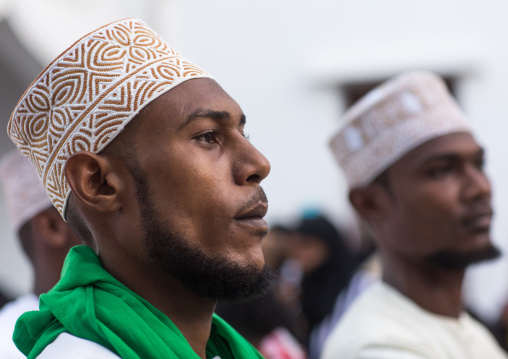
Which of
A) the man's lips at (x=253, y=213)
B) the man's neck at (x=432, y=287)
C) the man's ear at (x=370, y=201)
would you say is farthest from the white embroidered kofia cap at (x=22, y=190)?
the man's lips at (x=253, y=213)

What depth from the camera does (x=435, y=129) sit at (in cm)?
398

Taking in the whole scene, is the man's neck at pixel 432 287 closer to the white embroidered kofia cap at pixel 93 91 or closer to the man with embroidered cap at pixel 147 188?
the man with embroidered cap at pixel 147 188

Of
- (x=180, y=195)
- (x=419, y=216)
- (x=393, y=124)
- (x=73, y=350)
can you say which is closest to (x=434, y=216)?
(x=419, y=216)

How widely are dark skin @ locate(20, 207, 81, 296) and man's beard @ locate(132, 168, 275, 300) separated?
172cm

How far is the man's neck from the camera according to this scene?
12.8 ft

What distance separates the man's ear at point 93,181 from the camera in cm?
239

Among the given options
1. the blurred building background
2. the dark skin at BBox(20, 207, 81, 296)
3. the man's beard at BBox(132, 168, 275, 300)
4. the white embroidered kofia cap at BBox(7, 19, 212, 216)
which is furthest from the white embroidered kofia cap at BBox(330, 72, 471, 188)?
the blurred building background

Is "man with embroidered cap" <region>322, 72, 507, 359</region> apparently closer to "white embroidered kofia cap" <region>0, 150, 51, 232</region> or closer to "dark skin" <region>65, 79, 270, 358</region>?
"dark skin" <region>65, 79, 270, 358</region>

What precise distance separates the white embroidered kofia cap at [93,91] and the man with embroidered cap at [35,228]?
1502 millimetres

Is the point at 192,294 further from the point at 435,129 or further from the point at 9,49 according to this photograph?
the point at 9,49

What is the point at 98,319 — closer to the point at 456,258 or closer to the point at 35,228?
the point at 35,228

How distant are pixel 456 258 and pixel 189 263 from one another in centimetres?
190

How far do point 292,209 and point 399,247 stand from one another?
525 cm

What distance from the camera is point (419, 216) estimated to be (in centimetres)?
388
